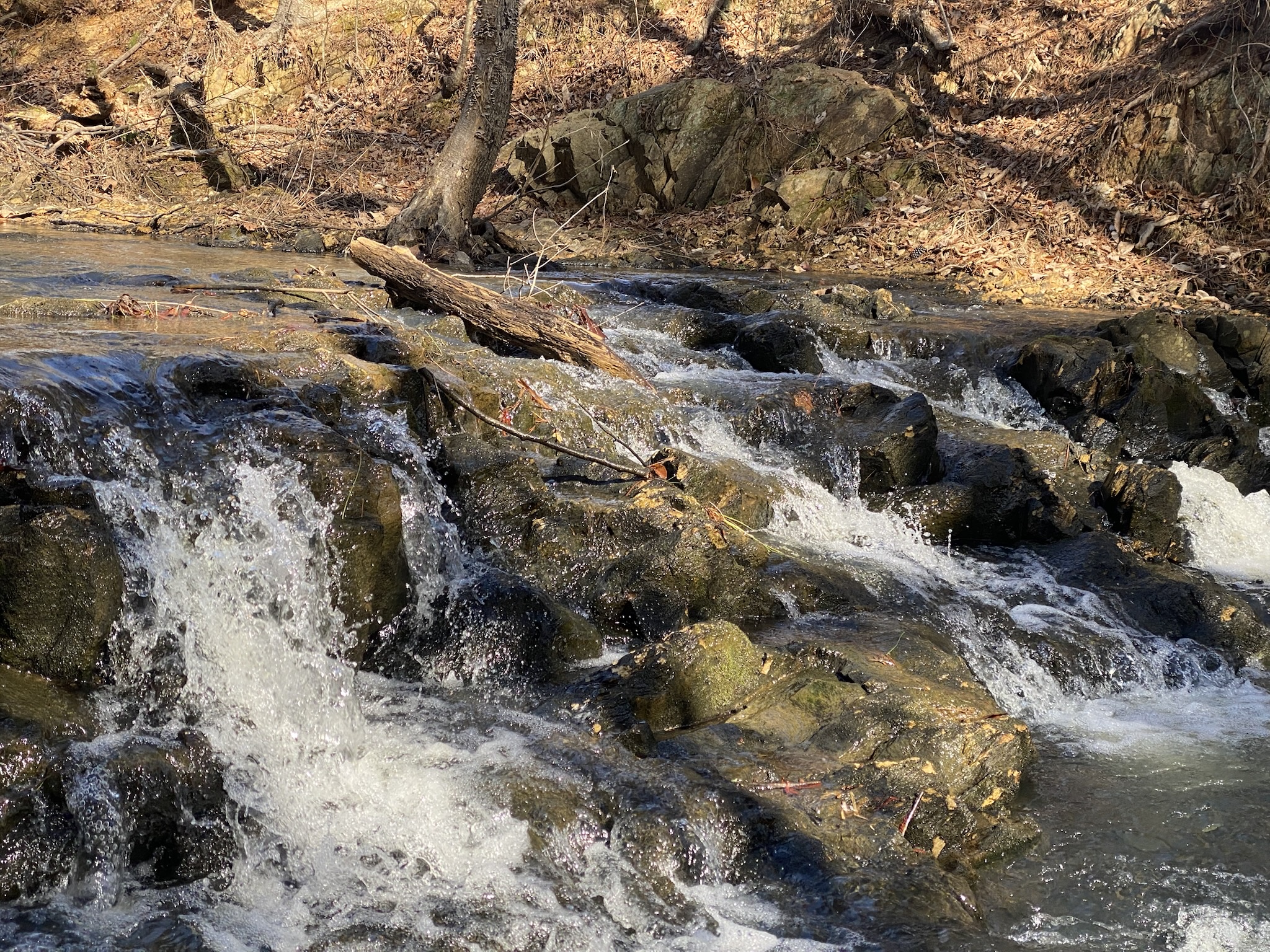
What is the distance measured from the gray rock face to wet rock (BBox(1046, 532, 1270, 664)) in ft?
29.4

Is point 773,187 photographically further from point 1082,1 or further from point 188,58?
point 188,58

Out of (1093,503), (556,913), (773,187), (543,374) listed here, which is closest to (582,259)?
(773,187)

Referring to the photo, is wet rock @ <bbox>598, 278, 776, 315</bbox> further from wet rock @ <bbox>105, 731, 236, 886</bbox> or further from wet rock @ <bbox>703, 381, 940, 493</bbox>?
wet rock @ <bbox>105, 731, 236, 886</bbox>

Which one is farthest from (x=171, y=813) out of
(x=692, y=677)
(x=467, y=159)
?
(x=467, y=159)

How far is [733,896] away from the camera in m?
3.39

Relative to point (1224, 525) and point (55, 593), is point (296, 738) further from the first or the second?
point (1224, 525)

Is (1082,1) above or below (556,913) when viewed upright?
above

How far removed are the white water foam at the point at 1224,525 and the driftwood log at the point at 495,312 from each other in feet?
12.4

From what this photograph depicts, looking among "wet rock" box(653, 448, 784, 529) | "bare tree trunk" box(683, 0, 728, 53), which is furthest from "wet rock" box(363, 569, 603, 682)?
"bare tree trunk" box(683, 0, 728, 53)

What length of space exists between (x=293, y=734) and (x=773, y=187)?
11176 mm

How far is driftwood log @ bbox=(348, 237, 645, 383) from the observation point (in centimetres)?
725

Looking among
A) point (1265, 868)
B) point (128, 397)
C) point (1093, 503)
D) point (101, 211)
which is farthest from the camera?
point (101, 211)

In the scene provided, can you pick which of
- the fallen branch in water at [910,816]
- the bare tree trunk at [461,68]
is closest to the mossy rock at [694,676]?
the fallen branch in water at [910,816]

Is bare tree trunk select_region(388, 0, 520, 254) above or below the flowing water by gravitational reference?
above
